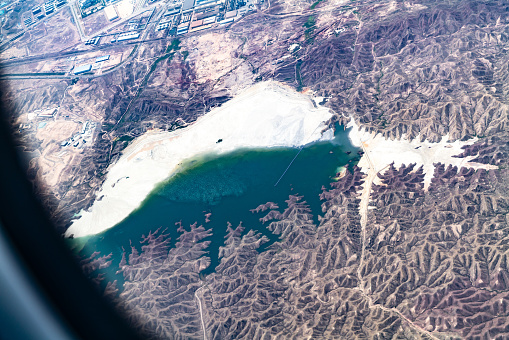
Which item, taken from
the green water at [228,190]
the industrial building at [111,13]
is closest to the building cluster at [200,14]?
A: the industrial building at [111,13]

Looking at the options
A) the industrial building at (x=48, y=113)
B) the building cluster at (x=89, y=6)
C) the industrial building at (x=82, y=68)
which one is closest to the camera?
the industrial building at (x=48, y=113)

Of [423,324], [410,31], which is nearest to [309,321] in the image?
[423,324]

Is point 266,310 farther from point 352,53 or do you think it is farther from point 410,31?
point 410,31

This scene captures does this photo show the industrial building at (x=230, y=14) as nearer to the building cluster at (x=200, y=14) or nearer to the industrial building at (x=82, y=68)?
the building cluster at (x=200, y=14)

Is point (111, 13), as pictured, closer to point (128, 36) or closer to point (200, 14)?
point (128, 36)

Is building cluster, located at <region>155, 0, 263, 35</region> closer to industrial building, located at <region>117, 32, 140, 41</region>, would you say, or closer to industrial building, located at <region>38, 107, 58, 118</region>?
industrial building, located at <region>117, 32, 140, 41</region>
